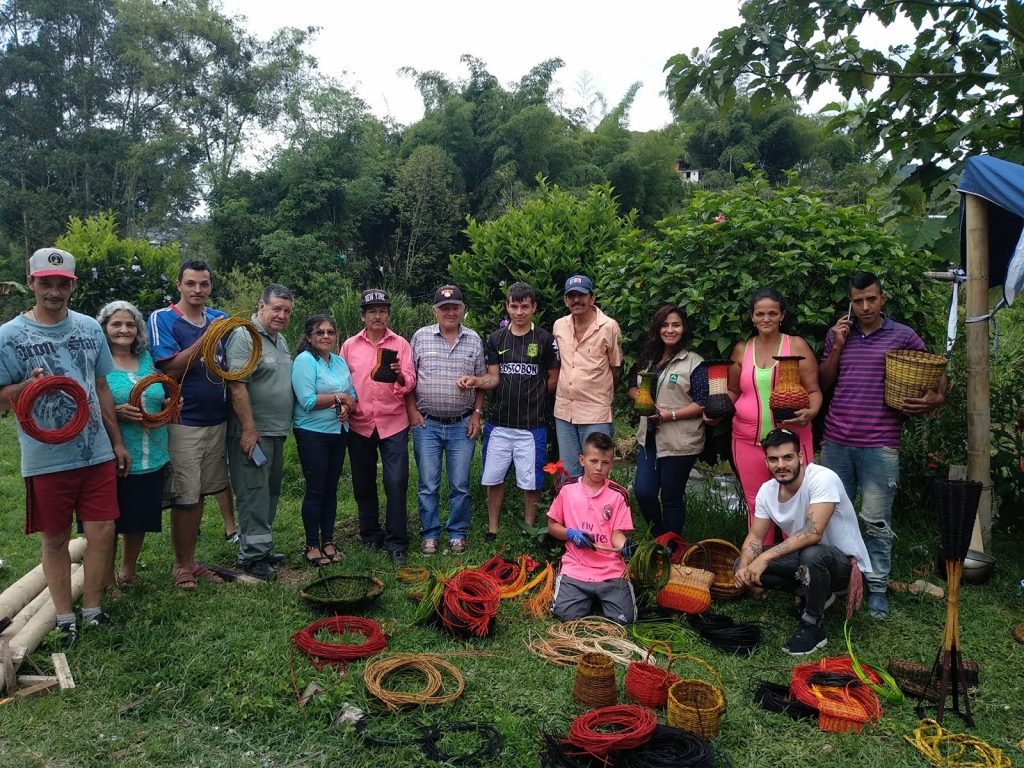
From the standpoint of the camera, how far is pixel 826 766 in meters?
2.82

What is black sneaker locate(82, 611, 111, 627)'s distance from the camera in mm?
3814

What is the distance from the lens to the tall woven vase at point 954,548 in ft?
10.4

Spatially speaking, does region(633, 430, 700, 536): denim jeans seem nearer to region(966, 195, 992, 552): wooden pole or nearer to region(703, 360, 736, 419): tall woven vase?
region(703, 360, 736, 419): tall woven vase

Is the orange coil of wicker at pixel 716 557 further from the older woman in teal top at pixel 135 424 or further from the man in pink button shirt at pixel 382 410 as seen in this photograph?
the older woman in teal top at pixel 135 424

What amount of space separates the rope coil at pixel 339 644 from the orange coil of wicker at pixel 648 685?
1.25m

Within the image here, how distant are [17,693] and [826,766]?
11.0 ft

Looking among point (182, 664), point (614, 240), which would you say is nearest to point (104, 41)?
point (614, 240)

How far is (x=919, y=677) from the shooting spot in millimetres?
3400

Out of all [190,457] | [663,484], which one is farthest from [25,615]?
[663,484]

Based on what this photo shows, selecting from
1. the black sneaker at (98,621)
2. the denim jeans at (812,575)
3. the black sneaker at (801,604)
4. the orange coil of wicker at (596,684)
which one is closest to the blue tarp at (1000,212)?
the denim jeans at (812,575)

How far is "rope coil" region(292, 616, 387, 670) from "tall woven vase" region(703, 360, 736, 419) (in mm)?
2297

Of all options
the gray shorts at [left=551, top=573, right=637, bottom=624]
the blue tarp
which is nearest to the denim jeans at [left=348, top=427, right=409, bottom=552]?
the gray shorts at [left=551, top=573, right=637, bottom=624]

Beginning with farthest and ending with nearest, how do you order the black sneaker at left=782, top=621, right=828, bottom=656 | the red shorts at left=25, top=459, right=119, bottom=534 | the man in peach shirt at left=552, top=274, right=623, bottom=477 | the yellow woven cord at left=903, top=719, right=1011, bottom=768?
the man in peach shirt at left=552, top=274, right=623, bottom=477, the black sneaker at left=782, top=621, right=828, bottom=656, the red shorts at left=25, top=459, right=119, bottom=534, the yellow woven cord at left=903, top=719, right=1011, bottom=768

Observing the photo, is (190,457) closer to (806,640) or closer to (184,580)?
(184,580)
